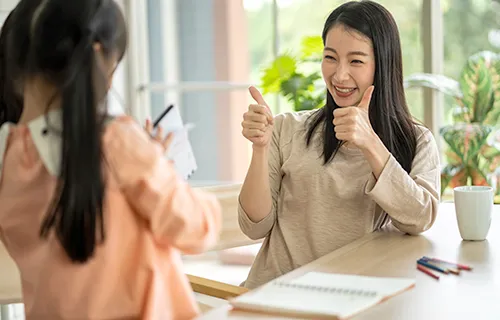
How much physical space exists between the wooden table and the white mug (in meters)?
0.02

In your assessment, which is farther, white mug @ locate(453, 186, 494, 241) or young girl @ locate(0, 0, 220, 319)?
white mug @ locate(453, 186, 494, 241)

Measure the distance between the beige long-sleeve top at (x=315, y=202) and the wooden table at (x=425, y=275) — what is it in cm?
9

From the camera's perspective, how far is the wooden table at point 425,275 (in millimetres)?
1246

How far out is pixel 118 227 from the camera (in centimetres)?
115

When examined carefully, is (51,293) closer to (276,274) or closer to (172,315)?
(172,315)

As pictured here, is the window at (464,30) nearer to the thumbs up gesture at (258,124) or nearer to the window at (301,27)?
the window at (301,27)

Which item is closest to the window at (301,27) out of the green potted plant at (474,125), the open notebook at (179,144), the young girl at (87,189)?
the green potted plant at (474,125)

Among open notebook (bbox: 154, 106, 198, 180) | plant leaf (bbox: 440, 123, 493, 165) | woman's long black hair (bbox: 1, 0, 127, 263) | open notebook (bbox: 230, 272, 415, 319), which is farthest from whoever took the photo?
plant leaf (bbox: 440, 123, 493, 165)

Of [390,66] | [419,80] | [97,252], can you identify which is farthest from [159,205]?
[419,80]

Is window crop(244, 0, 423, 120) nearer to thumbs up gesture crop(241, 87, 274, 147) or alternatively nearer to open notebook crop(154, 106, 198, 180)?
thumbs up gesture crop(241, 87, 274, 147)

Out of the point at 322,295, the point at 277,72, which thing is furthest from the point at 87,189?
the point at 277,72

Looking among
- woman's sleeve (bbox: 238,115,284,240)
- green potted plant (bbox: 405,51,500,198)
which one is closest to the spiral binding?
woman's sleeve (bbox: 238,115,284,240)

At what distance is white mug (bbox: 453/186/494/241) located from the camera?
175 cm

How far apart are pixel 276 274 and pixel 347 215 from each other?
0.23 m
